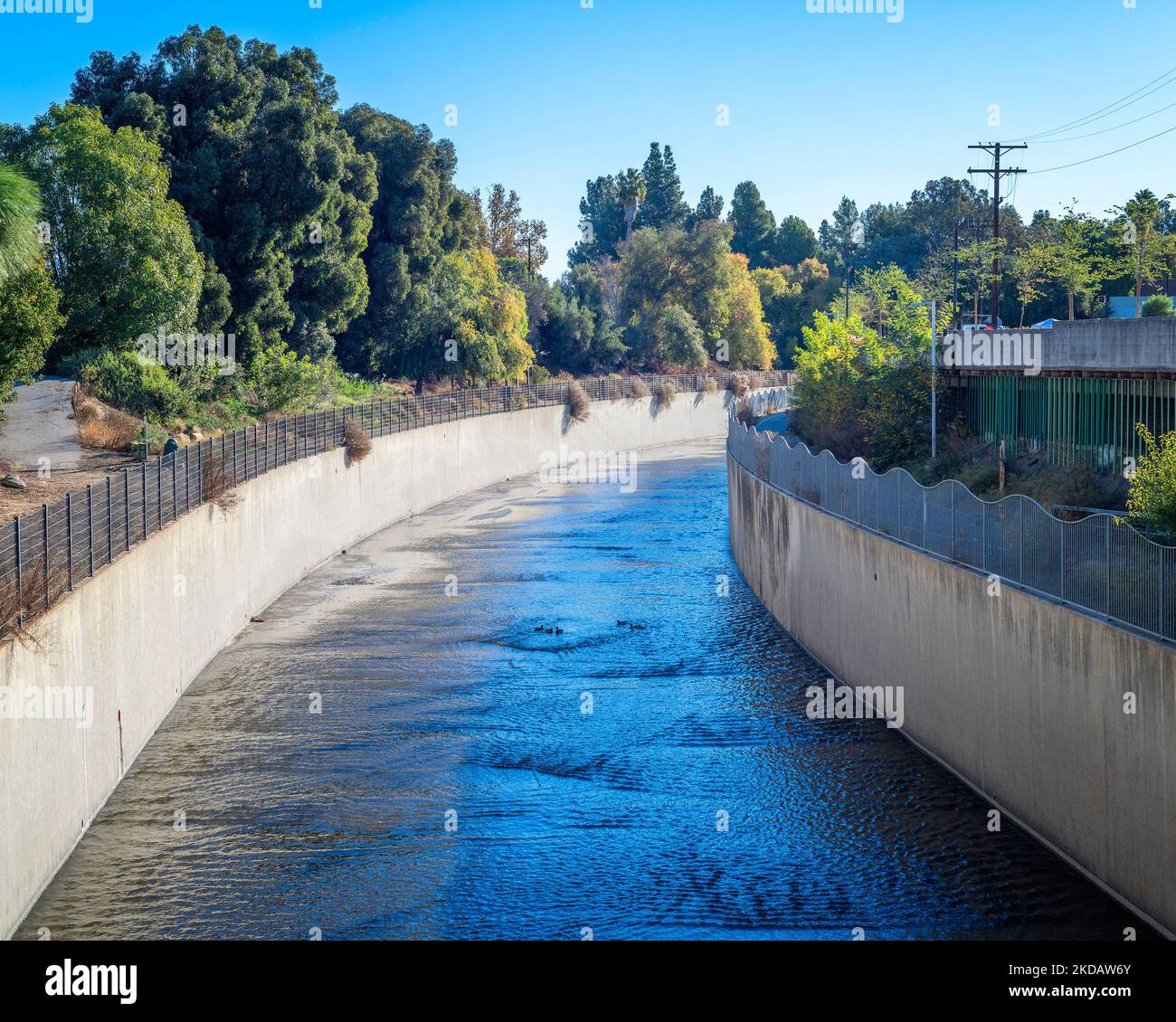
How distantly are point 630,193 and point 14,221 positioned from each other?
133840 mm

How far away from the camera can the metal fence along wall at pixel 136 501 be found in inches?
639

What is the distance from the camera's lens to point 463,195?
79.0 metres

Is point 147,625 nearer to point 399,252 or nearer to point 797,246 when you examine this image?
point 399,252

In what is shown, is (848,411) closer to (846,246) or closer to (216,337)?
(216,337)

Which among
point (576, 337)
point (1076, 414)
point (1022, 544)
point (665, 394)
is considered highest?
point (576, 337)

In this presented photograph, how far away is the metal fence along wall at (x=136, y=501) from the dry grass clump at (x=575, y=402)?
23.4m

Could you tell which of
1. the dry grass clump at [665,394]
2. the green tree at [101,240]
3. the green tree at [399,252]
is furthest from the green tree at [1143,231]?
the green tree at [101,240]

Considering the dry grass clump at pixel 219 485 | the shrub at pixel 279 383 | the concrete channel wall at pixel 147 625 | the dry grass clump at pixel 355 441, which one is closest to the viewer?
the concrete channel wall at pixel 147 625

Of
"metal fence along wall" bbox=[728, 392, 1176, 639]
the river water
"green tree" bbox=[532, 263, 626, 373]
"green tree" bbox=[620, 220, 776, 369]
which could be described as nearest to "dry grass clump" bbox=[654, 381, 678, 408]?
"green tree" bbox=[532, 263, 626, 373]

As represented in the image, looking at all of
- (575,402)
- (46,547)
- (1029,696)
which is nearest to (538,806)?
(1029,696)

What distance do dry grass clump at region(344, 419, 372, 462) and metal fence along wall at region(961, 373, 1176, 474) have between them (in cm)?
1854

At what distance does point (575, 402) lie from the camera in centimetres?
7594

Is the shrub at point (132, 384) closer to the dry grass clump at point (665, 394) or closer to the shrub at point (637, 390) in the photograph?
the shrub at point (637, 390)
